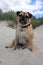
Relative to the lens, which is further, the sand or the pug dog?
the pug dog

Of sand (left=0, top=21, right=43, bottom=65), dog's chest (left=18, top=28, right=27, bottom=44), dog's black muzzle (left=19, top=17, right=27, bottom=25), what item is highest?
dog's black muzzle (left=19, top=17, right=27, bottom=25)

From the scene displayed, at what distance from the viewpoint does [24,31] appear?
1016 centimetres

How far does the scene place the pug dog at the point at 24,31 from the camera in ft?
33.2

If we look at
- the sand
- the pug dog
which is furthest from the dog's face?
the sand

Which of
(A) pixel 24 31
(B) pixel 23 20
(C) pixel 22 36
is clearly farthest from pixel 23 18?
(C) pixel 22 36

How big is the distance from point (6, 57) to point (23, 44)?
1.82 m

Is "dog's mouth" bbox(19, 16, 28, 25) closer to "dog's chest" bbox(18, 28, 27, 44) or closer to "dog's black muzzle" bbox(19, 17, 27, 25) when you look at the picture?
"dog's black muzzle" bbox(19, 17, 27, 25)

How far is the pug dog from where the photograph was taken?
33.2ft

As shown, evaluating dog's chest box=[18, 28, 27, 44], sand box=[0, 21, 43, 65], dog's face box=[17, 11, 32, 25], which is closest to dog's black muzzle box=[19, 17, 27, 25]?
dog's face box=[17, 11, 32, 25]

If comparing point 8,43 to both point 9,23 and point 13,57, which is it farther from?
point 9,23

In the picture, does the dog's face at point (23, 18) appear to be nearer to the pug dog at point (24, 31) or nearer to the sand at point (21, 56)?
the pug dog at point (24, 31)

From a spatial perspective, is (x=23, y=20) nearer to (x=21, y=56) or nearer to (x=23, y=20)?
(x=23, y=20)

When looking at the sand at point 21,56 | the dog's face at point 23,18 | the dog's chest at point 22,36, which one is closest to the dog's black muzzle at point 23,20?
the dog's face at point 23,18

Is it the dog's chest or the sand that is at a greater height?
the dog's chest
